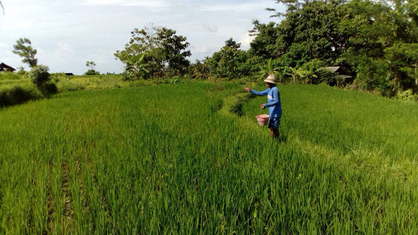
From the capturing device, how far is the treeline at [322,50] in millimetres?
14867

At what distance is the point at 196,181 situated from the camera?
215cm

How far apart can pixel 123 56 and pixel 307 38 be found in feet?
54.4

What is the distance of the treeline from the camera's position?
1487cm

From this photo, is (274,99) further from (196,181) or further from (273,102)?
(196,181)

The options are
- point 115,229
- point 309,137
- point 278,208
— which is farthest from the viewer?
point 309,137

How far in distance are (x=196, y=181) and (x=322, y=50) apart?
62.0 feet

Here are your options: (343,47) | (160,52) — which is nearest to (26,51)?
(160,52)

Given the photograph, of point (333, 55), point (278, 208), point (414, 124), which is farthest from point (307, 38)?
point (278, 208)

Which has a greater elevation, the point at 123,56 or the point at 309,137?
the point at 123,56

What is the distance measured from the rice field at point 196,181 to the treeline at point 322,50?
44.6 ft

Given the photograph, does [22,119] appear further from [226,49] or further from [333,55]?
[333,55]

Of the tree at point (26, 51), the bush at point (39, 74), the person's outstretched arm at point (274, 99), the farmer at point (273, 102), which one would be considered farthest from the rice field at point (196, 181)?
the tree at point (26, 51)

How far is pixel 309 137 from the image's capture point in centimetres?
405

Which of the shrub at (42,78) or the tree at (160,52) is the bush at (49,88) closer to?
the shrub at (42,78)
